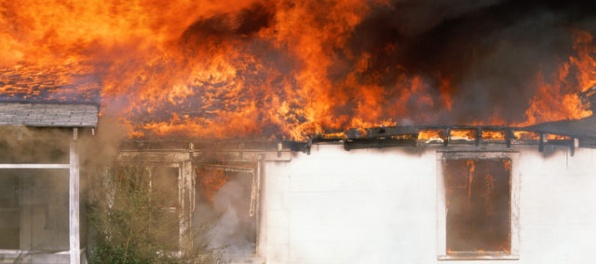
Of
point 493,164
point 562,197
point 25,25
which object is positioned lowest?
point 562,197

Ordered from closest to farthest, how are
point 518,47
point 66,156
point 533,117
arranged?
1. point 66,156
2. point 533,117
3. point 518,47

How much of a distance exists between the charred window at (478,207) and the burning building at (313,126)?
0.04 metres

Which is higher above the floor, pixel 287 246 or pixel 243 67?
pixel 243 67

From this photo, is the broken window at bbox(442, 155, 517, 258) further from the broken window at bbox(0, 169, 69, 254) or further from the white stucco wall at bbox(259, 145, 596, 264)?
the broken window at bbox(0, 169, 69, 254)

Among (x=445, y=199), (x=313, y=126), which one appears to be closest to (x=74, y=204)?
(x=313, y=126)

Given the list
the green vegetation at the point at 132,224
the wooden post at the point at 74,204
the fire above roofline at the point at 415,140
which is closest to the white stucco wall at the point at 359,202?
the fire above roofline at the point at 415,140

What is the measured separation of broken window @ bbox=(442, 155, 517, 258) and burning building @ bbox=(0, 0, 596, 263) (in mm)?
31

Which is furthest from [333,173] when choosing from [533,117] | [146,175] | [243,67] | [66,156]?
[66,156]

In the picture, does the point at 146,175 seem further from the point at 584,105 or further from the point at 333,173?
the point at 584,105

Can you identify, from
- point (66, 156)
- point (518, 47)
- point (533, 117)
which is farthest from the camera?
point (518, 47)

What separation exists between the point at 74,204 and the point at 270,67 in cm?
446

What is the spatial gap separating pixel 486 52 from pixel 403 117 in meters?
A: 2.55

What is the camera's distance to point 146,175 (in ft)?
31.5

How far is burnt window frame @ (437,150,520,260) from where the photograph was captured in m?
9.92
